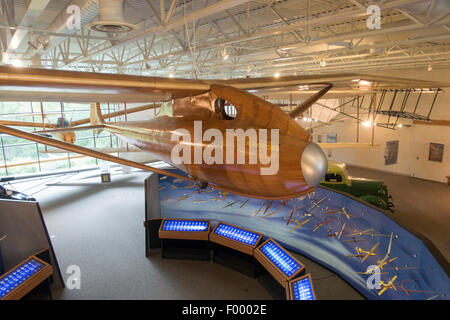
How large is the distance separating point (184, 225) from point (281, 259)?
283 cm

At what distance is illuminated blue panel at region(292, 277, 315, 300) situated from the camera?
4618 millimetres

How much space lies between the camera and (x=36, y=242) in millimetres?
6301

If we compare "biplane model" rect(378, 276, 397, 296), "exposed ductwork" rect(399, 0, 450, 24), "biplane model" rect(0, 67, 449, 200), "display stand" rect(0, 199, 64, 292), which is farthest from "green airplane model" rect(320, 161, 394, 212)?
"display stand" rect(0, 199, 64, 292)

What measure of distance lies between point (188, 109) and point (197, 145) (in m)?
0.58

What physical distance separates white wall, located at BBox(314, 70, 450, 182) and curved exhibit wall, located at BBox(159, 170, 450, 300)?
9589mm

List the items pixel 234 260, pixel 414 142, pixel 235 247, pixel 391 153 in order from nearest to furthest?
pixel 235 247, pixel 234 260, pixel 414 142, pixel 391 153

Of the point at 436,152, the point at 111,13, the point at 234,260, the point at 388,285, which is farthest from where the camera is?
the point at 436,152

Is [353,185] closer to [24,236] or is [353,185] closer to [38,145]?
[24,236]

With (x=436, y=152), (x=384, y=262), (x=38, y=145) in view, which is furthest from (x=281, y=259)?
(x=38, y=145)

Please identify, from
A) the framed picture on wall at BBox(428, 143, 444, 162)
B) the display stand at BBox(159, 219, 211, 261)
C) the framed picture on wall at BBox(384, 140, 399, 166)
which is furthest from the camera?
the framed picture on wall at BBox(384, 140, 399, 166)

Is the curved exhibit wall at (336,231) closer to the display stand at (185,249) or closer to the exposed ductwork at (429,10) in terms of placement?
the display stand at (185,249)

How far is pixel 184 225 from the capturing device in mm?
7391

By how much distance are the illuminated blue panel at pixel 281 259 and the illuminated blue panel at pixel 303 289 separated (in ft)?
0.98

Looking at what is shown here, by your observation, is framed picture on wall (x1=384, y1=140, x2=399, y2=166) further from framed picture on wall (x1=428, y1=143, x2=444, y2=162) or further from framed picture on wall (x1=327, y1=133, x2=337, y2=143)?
framed picture on wall (x1=327, y1=133, x2=337, y2=143)
